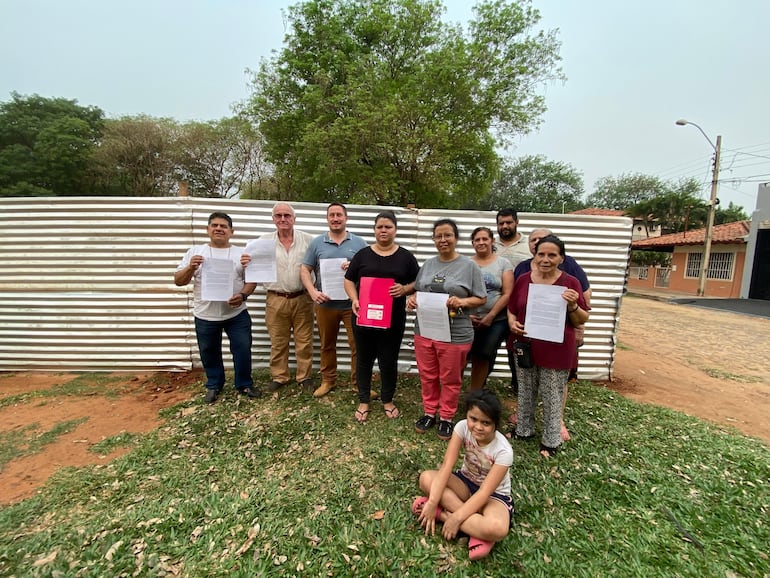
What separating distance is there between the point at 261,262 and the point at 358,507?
229cm

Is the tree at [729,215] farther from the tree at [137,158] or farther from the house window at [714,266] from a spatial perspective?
the tree at [137,158]

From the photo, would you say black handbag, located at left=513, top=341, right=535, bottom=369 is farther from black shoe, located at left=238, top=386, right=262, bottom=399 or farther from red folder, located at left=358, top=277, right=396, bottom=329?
black shoe, located at left=238, top=386, right=262, bottom=399

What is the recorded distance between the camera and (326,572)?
A: 1.86 meters

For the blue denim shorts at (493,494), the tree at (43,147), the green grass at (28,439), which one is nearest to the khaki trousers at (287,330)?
the green grass at (28,439)

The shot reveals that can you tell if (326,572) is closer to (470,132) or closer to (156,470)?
(156,470)

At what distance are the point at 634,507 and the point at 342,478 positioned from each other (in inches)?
77.9

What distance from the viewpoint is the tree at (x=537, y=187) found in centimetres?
4269

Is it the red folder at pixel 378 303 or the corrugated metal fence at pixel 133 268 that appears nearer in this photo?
the red folder at pixel 378 303

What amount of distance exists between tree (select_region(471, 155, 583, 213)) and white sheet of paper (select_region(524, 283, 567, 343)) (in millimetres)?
41900

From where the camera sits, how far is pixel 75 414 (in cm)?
350

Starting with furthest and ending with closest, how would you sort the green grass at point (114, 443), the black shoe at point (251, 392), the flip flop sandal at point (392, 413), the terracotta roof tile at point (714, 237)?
the terracotta roof tile at point (714, 237)
the black shoe at point (251, 392)
the flip flop sandal at point (392, 413)
the green grass at point (114, 443)

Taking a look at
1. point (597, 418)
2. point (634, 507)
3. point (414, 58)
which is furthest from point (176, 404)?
point (414, 58)

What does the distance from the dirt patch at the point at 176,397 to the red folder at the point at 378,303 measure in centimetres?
226

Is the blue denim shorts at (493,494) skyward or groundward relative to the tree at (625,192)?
groundward
